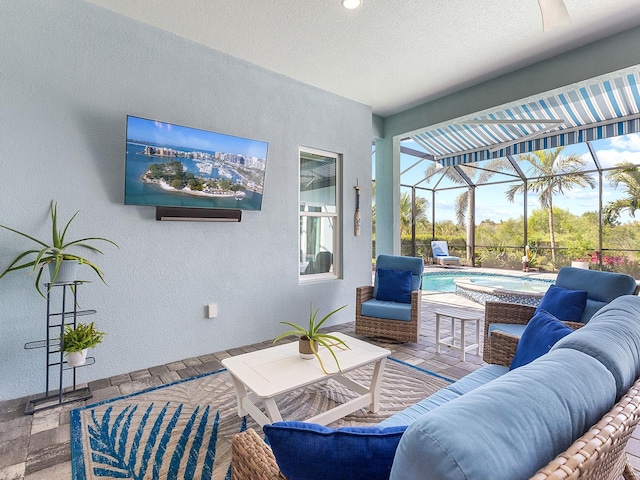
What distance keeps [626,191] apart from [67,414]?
10415mm

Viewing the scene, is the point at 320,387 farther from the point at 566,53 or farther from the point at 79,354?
the point at 566,53

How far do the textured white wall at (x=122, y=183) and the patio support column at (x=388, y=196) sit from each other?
1619 millimetres

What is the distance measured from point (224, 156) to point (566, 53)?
143 inches

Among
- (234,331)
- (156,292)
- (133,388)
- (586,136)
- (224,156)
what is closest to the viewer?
(133,388)

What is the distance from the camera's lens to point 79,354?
2385 millimetres

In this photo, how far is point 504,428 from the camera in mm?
618

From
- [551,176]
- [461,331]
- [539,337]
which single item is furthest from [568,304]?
[551,176]

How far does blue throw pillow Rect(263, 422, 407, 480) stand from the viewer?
0.78m

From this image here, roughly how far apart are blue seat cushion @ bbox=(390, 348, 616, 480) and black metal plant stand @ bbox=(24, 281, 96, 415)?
264cm

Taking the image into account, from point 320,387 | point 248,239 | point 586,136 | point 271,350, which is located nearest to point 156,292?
point 248,239

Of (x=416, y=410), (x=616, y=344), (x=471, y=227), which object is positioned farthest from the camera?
(x=471, y=227)

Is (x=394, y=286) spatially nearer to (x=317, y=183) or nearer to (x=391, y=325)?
(x=391, y=325)

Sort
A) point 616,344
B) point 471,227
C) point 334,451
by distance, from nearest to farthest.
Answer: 1. point 334,451
2. point 616,344
3. point 471,227

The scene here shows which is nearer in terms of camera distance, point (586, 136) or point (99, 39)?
point (99, 39)
